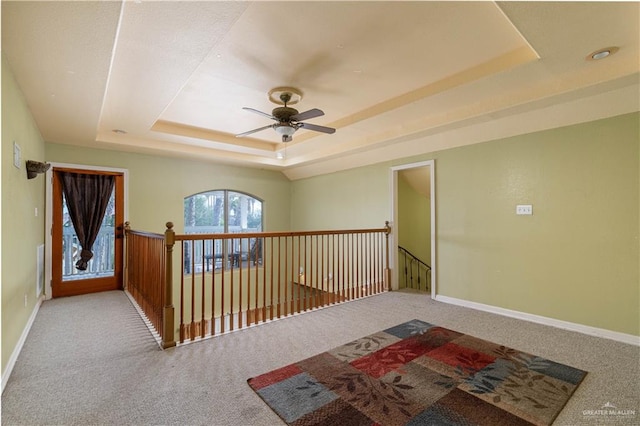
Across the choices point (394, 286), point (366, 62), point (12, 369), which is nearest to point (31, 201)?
point (12, 369)

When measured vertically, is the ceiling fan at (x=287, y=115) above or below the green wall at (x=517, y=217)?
above

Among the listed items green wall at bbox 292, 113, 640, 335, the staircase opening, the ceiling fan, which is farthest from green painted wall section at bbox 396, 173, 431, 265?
the ceiling fan

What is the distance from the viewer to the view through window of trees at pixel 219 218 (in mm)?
6148

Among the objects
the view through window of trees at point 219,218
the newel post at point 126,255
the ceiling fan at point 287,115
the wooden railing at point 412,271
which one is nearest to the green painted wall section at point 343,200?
the wooden railing at point 412,271

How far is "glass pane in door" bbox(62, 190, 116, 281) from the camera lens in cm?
465

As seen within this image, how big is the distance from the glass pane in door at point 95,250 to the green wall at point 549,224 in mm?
5187

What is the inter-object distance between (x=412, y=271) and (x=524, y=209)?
2563 millimetres

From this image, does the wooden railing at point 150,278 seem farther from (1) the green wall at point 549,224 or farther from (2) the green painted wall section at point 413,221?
(2) the green painted wall section at point 413,221

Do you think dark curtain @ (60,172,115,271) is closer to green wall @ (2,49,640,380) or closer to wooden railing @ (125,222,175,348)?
green wall @ (2,49,640,380)

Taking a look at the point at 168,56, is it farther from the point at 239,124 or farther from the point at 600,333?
the point at 600,333

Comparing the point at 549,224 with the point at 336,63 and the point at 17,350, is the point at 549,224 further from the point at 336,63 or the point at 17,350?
the point at 17,350

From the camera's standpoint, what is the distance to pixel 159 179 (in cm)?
552

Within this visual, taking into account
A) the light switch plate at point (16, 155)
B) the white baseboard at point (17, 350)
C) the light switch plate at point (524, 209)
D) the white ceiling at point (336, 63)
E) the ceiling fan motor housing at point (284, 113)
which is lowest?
the white baseboard at point (17, 350)

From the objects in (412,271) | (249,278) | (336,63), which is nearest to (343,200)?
(412,271)
